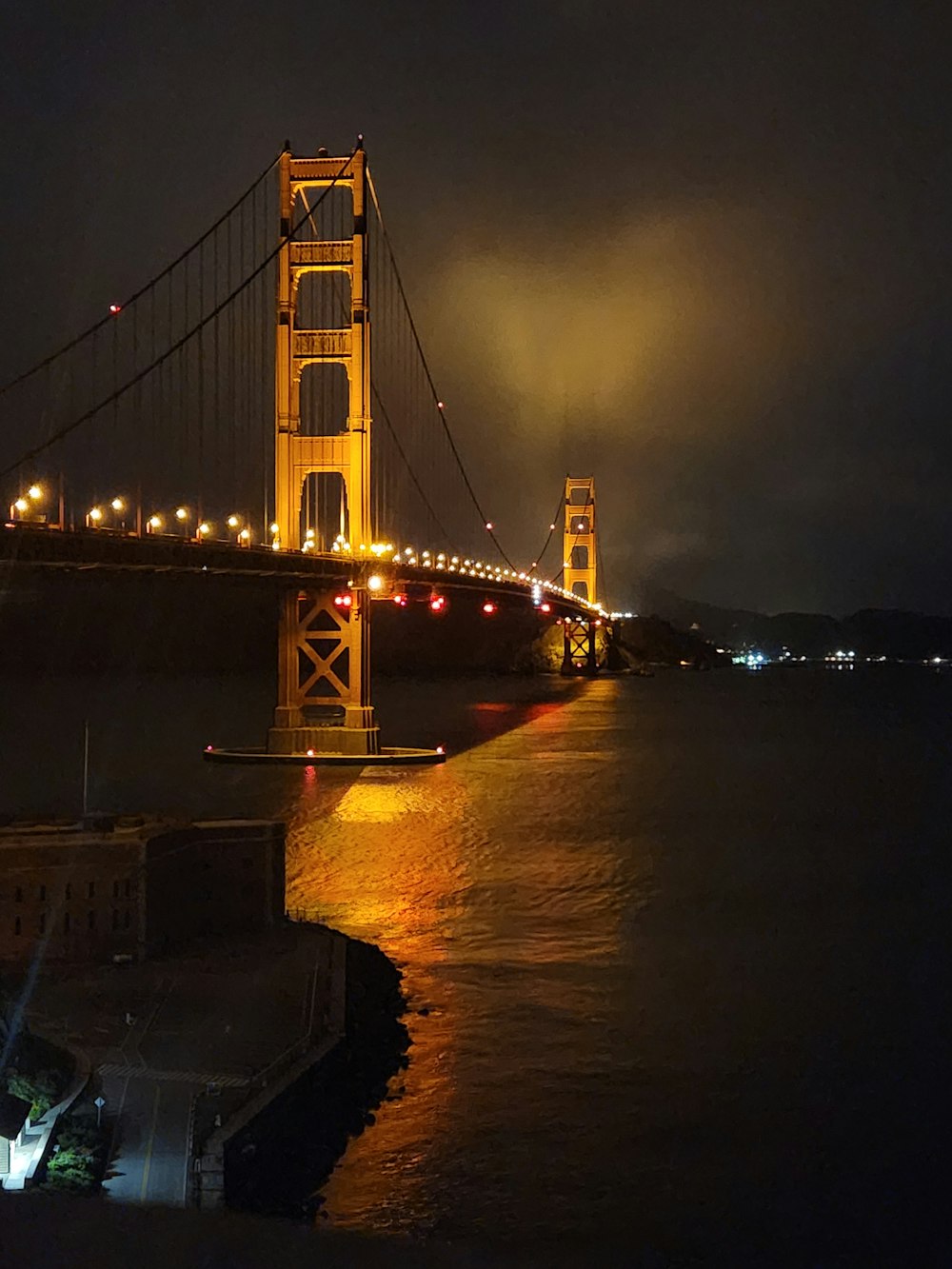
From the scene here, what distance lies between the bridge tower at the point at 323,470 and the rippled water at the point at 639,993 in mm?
1612

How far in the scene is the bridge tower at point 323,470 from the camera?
33.1m

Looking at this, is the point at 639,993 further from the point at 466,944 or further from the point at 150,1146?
the point at 150,1146

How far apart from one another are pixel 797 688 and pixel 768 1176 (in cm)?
11567

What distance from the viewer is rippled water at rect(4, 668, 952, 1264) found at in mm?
8812

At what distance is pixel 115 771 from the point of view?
3856cm

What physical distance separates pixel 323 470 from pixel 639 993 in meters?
21.7

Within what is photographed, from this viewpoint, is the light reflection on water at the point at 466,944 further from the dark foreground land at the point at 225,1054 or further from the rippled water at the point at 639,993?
the dark foreground land at the point at 225,1054

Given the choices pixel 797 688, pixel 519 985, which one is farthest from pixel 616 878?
pixel 797 688

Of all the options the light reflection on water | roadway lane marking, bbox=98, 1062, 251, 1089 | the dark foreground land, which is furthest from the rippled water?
roadway lane marking, bbox=98, 1062, 251, 1089

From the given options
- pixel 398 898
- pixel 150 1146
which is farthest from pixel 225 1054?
pixel 398 898

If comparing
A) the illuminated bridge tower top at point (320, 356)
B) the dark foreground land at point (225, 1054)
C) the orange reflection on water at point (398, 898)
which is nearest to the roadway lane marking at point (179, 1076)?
the dark foreground land at point (225, 1054)

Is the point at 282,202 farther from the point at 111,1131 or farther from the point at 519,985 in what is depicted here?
the point at 111,1131

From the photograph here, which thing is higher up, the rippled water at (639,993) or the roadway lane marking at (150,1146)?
the roadway lane marking at (150,1146)

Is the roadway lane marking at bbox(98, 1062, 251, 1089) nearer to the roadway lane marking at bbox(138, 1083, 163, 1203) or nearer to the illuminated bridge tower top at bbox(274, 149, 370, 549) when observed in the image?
the roadway lane marking at bbox(138, 1083, 163, 1203)
